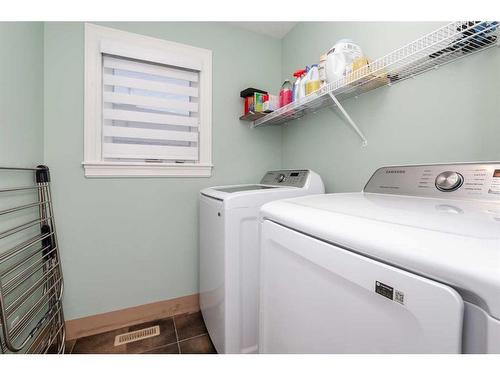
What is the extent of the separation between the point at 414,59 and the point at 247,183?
1.50 meters

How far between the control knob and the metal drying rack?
1928 mm

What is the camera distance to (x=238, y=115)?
2.19 meters

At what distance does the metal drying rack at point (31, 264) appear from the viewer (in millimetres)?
1193

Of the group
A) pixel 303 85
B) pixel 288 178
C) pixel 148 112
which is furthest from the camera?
pixel 148 112

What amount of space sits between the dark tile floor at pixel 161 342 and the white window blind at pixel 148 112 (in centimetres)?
134

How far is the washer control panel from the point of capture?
1654 mm

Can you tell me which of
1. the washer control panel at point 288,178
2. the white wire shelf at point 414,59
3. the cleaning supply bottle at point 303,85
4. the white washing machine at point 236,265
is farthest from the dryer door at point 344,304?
the cleaning supply bottle at point 303,85

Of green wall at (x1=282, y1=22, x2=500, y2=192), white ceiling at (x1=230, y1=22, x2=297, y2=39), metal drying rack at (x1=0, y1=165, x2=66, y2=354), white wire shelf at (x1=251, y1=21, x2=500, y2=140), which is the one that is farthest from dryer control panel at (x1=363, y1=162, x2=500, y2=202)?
metal drying rack at (x1=0, y1=165, x2=66, y2=354)

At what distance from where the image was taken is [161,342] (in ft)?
5.49

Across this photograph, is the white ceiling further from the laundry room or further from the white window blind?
the white window blind

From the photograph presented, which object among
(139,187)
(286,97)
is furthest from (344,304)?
(139,187)

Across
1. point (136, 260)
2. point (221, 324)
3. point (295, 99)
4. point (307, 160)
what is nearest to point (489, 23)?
point (295, 99)

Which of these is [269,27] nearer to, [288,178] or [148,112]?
[148,112]
